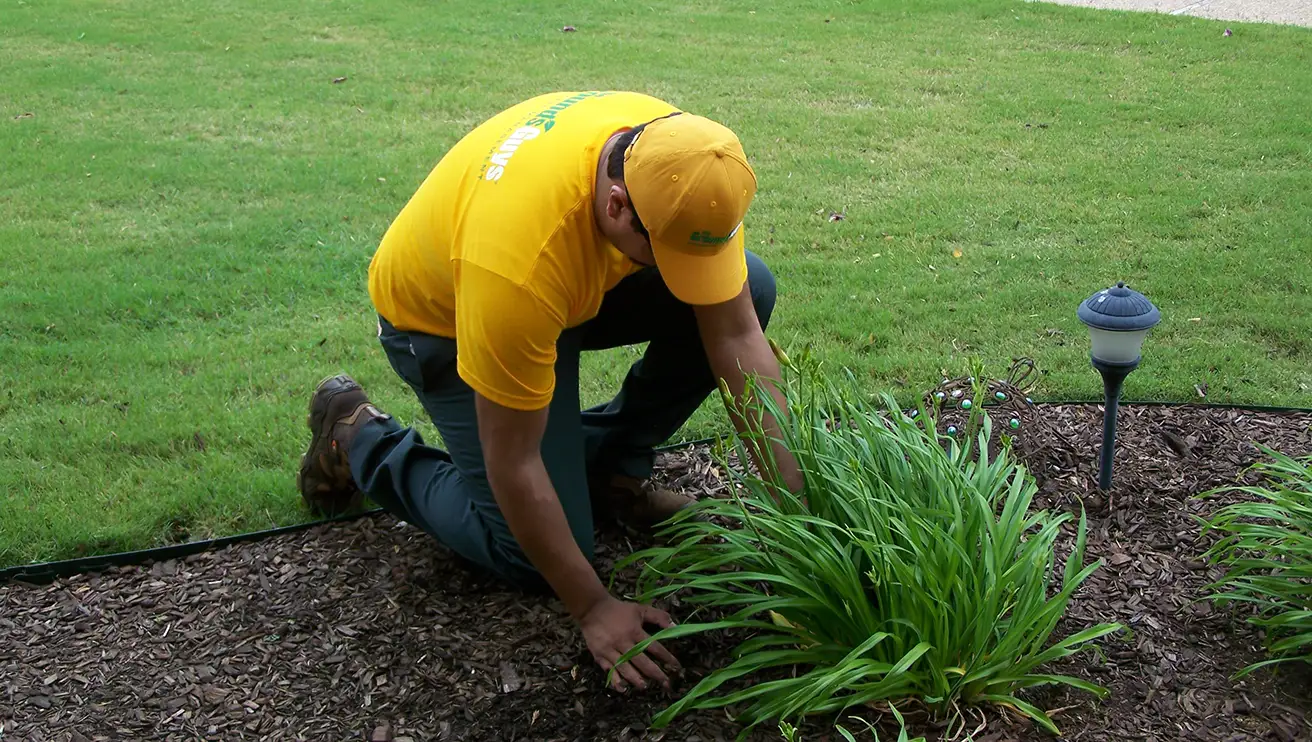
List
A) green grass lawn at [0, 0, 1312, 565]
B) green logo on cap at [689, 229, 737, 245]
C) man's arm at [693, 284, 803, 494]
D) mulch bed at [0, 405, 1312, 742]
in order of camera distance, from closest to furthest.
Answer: green logo on cap at [689, 229, 737, 245], mulch bed at [0, 405, 1312, 742], man's arm at [693, 284, 803, 494], green grass lawn at [0, 0, 1312, 565]

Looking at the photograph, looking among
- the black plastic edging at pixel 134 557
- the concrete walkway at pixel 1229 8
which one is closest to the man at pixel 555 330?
the black plastic edging at pixel 134 557

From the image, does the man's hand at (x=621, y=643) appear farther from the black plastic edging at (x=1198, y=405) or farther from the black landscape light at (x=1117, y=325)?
the black plastic edging at (x=1198, y=405)

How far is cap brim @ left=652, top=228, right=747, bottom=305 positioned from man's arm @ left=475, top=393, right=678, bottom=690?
38 cm

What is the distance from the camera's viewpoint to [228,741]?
257 centimetres

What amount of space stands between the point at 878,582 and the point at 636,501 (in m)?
1.03

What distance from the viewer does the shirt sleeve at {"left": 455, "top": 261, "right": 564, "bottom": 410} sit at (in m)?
2.26

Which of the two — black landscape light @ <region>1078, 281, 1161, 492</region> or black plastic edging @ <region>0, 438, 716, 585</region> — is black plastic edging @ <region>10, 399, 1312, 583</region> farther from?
black landscape light @ <region>1078, 281, 1161, 492</region>

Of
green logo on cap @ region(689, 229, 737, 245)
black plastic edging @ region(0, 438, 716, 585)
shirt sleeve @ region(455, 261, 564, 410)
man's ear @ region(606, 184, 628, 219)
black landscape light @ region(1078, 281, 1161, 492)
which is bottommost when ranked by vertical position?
black plastic edging @ region(0, 438, 716, 585)

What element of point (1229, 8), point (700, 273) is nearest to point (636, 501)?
point (700, 273)

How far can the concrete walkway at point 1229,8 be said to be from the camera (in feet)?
30.7

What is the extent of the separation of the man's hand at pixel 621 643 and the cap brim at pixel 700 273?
73cm

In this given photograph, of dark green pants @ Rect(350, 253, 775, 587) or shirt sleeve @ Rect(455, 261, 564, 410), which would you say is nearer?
shirt sleeve @ Rect(455, 261, 564, 410)

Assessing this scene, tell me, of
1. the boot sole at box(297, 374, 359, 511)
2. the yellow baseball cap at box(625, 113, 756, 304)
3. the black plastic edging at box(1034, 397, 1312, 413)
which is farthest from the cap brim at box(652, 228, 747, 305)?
the black plastic edging at box(1034, 397, 1312, 413)

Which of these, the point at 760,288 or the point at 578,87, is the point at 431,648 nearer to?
the point at 760,288
